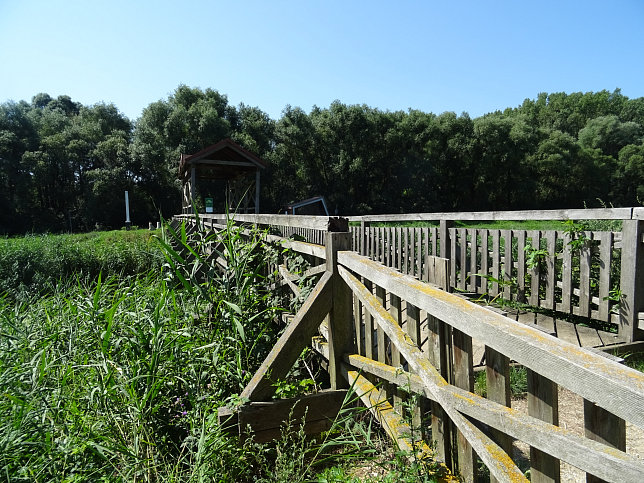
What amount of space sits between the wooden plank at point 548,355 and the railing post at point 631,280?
2.54 m

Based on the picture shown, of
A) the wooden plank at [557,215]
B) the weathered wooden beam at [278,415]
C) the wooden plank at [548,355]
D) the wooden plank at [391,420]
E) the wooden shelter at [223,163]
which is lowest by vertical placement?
the weathered wooden beam at [278,415]

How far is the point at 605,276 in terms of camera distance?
11.3ft

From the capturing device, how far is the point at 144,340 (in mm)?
2598

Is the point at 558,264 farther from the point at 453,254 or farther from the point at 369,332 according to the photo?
the point at 369,332

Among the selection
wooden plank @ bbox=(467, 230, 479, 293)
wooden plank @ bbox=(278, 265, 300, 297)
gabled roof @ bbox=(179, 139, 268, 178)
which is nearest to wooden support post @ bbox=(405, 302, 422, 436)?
wooden plank @ bbox=(278, 265, 300, 297)

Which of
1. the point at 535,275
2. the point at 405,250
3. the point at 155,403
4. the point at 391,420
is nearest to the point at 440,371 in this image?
the point at 391,420

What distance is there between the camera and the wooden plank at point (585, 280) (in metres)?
3.63

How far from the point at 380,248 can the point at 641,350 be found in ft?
15.3

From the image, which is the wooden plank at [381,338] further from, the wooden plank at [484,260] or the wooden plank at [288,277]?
the wooden plank at [484,260]

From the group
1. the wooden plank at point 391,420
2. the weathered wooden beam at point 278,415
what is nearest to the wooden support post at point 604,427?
the wooden plank at point 391,420

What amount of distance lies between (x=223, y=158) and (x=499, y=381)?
16262 millimetres

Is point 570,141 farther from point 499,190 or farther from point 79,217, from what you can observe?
point 79,217

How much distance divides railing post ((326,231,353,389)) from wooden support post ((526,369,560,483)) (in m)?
1.58

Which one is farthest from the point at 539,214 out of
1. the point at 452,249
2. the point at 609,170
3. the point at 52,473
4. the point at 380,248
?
the point at 609,170
